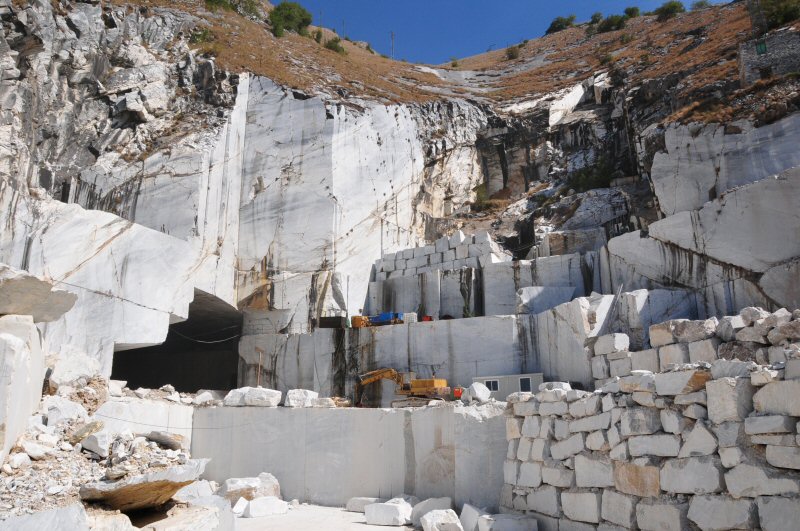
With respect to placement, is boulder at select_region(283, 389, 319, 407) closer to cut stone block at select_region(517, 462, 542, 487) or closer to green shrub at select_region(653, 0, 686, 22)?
cut stone block at select_region(517, 462, 542, 487)

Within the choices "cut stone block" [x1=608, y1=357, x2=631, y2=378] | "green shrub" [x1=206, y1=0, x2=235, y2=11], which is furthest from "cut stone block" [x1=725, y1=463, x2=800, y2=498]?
"green shrub" [x1=206, y1=0, x2=235, y2=11]

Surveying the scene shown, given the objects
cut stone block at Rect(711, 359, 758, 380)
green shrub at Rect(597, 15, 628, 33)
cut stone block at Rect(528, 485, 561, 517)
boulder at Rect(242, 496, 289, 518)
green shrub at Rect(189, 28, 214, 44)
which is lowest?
boulder at Rect(242, 496, 289, 518)

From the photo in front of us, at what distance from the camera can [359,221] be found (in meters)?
20.9

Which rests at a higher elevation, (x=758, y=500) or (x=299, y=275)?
(x=299, y=275)

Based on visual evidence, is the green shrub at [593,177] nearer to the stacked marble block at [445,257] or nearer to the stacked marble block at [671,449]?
the stacked marble block at [445,257]

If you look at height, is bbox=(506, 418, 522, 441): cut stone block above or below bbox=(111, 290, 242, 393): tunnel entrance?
below

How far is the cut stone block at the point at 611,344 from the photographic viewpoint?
38.8 feet

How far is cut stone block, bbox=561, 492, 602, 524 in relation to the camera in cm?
647

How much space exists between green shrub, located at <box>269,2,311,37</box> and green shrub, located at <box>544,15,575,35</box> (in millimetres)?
21470

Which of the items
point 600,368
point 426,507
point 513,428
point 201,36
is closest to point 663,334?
point 600,368

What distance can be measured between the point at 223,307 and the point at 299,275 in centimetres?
247

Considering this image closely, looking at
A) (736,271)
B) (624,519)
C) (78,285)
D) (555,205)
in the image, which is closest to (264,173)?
(78,285)

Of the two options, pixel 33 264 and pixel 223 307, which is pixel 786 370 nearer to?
pixel 33 264

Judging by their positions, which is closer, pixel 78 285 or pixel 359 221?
pixel 78 285
